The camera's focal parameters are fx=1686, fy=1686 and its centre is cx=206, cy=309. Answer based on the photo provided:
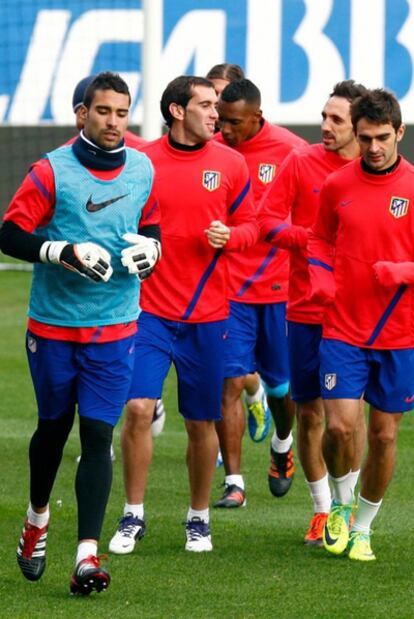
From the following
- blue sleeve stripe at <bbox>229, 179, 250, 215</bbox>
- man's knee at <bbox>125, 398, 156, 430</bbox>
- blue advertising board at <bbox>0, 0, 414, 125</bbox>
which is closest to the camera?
man's knee at <bbox>125, 398, 156, 430</bbox>

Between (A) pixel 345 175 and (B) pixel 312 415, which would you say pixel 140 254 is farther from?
(B) pixel 312 415

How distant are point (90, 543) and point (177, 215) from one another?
81.2 inches

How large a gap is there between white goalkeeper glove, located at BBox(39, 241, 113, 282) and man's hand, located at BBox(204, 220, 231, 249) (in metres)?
1.29

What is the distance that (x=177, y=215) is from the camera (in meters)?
8.67

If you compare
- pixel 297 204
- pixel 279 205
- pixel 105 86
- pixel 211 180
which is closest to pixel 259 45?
pixel 297 204

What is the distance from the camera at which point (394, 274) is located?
311 inches

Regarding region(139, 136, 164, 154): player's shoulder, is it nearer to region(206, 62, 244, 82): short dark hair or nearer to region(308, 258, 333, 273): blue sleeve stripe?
region(308, 258, 333, 273): blue sleeve stripe

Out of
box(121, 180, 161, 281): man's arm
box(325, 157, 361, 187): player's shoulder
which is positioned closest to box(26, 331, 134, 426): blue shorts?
box(121, 180, 161, 281): man's arm

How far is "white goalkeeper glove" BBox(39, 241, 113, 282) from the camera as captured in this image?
23.4ft

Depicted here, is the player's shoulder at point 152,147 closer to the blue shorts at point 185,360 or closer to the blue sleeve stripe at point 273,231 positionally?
the blue sleeve stripe at point 273,231

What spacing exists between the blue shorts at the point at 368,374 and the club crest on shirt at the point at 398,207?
26.1 inches

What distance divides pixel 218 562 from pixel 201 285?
1428 millimetres

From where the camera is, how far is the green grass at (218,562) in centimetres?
723

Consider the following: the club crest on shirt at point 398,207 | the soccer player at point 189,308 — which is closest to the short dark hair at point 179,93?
the soccer player at point 189,308
